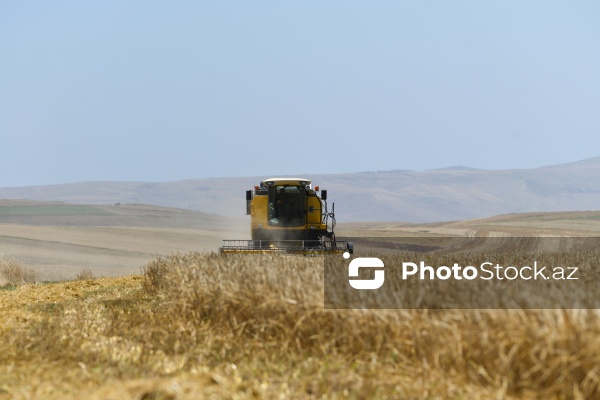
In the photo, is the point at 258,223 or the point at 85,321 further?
the point at 258,223

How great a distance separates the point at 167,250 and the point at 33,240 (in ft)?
28.4

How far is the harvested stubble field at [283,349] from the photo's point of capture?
757 cm

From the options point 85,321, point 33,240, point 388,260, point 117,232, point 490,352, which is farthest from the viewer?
point 117,232

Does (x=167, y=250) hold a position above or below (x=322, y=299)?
below

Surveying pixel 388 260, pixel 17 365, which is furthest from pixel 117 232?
pixel 17 365

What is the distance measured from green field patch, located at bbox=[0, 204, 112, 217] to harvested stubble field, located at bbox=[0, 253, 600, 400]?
98245 mm

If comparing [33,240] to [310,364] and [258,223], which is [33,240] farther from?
[310,364]

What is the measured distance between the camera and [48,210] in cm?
11381

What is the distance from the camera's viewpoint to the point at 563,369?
7324mm

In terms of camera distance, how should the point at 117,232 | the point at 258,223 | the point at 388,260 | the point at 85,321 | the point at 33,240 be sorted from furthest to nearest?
the point at 117,232, the point at 33,240, the point at 258,223, the point at 388,260, the point at 85,321

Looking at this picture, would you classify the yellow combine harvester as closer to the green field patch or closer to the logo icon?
the logo icon

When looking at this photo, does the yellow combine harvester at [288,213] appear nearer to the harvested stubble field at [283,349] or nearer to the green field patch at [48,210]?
the harvested stubble field at [283,349]
